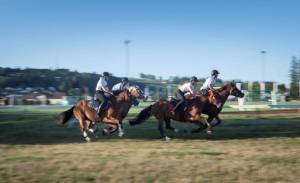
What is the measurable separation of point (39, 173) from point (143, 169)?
253 cm

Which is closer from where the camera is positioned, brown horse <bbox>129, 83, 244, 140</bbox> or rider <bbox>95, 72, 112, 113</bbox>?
rider <bbox>95, 72, 112, 113</bbox>

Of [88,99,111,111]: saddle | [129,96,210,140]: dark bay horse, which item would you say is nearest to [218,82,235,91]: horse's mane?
[129,96,210,140]: dark bay horse

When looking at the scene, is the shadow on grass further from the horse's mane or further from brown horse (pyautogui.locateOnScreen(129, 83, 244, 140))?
the horse's mane

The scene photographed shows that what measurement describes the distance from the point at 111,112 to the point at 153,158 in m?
6.39

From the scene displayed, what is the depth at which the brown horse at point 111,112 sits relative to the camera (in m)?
18.7

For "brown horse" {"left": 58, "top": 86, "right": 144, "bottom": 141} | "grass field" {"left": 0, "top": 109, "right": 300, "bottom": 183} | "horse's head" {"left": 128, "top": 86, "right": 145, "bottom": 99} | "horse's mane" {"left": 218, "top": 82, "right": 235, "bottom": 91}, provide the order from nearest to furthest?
"grass field" {"left": 0, "top": 109, "right": 300, "bottom": 183}, "brown horse" {"left": 58, "top": 86, "right": 144, "bottom": 141}, "horse's head" {"left": 128, "top": 86, "right": 145, "bottom": 99}, "horse's mane" {"left": 218, "top": 82, "right": 235, "bottom": 91}

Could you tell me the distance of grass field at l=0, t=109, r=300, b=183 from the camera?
11.0 metres

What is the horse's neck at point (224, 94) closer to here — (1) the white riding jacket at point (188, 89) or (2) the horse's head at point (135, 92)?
(1) the white riding jacket at point (188, 89)

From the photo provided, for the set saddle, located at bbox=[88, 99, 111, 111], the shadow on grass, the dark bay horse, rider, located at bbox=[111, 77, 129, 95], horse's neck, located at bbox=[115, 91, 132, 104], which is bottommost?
the shadow on grass

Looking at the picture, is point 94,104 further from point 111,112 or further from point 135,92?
point 135,92

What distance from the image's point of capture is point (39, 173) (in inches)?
444

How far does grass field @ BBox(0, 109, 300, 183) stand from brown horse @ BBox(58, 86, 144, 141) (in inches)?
24.5

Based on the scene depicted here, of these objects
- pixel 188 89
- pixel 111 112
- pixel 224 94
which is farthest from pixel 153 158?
pixel 224 94

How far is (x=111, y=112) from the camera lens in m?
18.8
